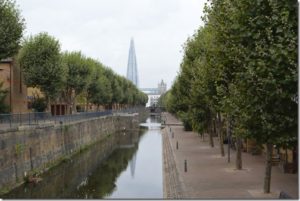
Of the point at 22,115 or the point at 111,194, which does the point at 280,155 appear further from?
the point at 22,115

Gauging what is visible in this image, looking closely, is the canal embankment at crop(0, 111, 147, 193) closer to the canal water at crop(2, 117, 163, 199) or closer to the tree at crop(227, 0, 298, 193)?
the canal water at crop(2, 117, 163, 199)

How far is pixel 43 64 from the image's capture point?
166ft

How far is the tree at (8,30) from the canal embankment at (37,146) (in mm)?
6405

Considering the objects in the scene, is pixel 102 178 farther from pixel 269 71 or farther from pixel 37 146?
pixel 269 71

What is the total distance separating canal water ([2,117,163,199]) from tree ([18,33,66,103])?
27.5 ft

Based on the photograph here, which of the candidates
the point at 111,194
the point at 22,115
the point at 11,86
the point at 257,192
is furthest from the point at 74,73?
the point at 257,192

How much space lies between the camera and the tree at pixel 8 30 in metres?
37.3

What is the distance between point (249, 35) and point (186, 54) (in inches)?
1060

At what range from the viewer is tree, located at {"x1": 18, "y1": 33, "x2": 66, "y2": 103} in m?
50.4

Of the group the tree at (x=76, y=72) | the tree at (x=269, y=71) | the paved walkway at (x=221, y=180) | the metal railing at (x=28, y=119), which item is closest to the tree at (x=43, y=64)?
the metal railing at (x=28, y=119)

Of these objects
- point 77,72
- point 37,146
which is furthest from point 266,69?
point 77,72

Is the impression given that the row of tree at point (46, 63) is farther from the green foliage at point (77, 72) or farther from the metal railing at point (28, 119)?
the metal railing at point (28, 119)

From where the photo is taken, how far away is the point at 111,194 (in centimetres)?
3173

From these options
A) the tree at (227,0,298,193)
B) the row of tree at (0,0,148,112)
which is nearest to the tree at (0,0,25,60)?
the row of tree at (0,0,148,112)
